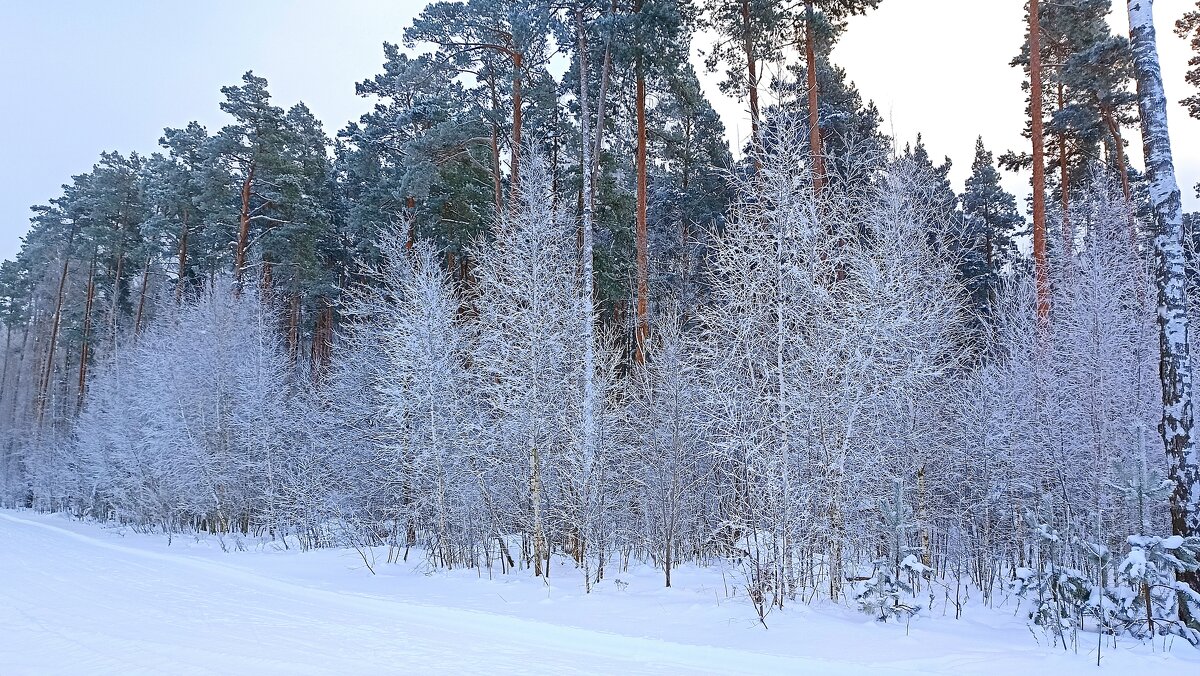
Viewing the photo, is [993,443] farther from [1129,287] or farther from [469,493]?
[469,493]

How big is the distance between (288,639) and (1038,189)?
1642cm

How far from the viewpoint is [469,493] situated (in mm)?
12914

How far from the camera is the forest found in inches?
372

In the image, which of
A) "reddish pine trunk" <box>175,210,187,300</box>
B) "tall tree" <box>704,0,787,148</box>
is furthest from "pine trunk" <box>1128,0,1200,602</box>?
"reddish pine trunk" <box>175,210,187,300</box>

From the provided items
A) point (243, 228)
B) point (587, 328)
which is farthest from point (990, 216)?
point (243, 228)

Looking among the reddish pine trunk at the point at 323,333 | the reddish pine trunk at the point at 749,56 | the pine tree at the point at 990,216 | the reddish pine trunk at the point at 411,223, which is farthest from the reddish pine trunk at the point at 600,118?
the pine tree at the point at 990,216

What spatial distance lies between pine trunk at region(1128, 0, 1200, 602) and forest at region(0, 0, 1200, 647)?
1.4 inches

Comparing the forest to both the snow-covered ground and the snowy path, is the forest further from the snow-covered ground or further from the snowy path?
the snowy path

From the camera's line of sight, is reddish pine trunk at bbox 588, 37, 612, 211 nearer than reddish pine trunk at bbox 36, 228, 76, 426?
Yes

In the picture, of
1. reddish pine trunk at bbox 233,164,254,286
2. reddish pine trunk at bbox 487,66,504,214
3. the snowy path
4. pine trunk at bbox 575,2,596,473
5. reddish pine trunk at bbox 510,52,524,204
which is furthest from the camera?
reddish pine trunk at bbox 233,164,254,286

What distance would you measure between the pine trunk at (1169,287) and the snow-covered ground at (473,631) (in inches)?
Answer: 63.1

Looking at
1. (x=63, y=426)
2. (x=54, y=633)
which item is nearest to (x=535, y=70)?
(x=54, y=633)

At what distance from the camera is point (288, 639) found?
7.56m

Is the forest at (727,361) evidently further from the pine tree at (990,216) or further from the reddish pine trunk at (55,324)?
the reddish pine trunk at (55,324)
